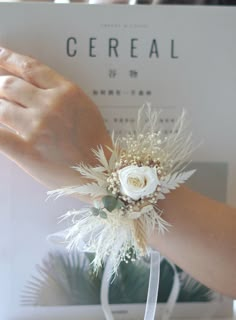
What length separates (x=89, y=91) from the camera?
0.47 metres

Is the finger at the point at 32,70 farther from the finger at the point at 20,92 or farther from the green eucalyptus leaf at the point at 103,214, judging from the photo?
the green eucalyptus leaf at the point at 103,214

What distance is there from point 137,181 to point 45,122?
0.09m

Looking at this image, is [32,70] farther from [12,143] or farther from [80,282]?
[80,282]

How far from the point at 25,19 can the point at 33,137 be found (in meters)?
0.11

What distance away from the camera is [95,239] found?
439 mm

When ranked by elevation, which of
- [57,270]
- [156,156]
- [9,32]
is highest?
[9,32]

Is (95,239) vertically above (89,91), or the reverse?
(89,91)

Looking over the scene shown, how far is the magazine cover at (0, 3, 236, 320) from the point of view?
0.46m

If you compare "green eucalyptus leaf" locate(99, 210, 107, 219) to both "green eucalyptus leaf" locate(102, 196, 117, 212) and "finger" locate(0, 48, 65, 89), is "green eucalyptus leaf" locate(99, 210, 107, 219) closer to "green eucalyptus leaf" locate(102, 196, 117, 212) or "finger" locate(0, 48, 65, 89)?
"green eucalyptus leaf" locate(102, 196, 117, 212)

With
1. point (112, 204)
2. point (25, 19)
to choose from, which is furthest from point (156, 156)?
point (25, 19)

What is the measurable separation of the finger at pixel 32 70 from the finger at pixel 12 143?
49 mm

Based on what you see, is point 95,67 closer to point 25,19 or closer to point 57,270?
point 25,19

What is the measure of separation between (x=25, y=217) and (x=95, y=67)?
150 mm

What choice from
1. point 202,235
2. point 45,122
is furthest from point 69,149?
point 202,235
